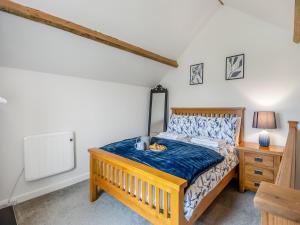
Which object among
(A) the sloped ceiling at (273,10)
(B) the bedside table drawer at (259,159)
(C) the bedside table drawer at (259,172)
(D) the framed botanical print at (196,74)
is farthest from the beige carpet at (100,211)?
(A) the sloped ceiling at (273,10)

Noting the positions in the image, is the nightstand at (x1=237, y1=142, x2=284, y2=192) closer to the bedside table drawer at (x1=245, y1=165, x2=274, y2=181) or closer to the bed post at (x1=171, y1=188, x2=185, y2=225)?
the bedside table drawer at (x1=245, y1=165, x2=274, y2=181)

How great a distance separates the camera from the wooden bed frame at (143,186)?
1.45 m

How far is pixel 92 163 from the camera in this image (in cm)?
234

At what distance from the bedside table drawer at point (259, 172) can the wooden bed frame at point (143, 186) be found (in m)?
0.21

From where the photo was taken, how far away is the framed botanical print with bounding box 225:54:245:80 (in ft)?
9.89

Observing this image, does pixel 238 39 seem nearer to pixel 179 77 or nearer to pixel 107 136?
pixel 179 77

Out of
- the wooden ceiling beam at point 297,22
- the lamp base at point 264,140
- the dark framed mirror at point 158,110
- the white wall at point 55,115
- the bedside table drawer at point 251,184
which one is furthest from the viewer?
the dark framed mirror at point 158,110

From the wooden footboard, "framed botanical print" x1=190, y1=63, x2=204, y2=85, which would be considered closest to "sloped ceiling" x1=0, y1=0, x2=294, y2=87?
"framed botanical print" x1=190, y1=63, x2=204, y2=85

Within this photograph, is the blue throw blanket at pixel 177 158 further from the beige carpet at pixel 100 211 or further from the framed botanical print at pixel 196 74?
the framed botanical print at pixel 196 74

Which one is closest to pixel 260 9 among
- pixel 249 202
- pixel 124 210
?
pixel 249 202

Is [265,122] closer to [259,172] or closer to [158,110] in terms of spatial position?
[259,172]

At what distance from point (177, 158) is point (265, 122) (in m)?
1.53

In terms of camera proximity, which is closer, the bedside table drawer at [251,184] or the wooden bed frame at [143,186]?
the wooden bed frame at [143,186]

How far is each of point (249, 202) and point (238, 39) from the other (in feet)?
8.48
